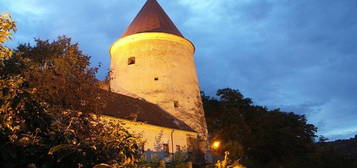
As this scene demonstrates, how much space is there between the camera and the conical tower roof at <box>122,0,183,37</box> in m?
20.9

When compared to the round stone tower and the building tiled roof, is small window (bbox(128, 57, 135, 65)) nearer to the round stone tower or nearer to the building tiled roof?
the round stone tower

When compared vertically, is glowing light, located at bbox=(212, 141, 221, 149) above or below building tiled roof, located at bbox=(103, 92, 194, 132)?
below

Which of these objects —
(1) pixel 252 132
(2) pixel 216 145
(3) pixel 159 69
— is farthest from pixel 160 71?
Answer: (1) pixel 252 132

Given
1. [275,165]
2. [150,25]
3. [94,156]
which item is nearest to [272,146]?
[275,165]

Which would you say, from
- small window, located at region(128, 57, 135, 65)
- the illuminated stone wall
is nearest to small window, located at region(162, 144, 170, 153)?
the illuminated stone wall

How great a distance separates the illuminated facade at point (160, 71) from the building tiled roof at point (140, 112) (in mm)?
392

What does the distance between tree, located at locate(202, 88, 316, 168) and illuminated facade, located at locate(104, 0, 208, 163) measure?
3.36 metres

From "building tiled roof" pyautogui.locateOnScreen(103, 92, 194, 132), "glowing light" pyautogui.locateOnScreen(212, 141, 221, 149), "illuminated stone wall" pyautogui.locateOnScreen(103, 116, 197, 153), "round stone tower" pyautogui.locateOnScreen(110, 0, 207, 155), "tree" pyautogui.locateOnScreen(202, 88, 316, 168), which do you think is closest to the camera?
"illuminated stone wall" pyautogui.locateOnScreen(103, 116, 197, 153)

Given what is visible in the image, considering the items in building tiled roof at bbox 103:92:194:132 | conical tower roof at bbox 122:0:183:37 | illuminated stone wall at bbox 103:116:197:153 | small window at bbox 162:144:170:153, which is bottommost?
small window at bbox 162:144:170:153

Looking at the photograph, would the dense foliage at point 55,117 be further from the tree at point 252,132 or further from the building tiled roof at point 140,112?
the tree at point 252,132

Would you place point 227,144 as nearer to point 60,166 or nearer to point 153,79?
point 153,79

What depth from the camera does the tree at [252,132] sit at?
854 inches

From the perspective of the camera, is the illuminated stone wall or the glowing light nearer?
the illuminated stone wall

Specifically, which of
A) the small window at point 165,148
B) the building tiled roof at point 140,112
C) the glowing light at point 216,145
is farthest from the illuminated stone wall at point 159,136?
the glowing light at point 216,145
